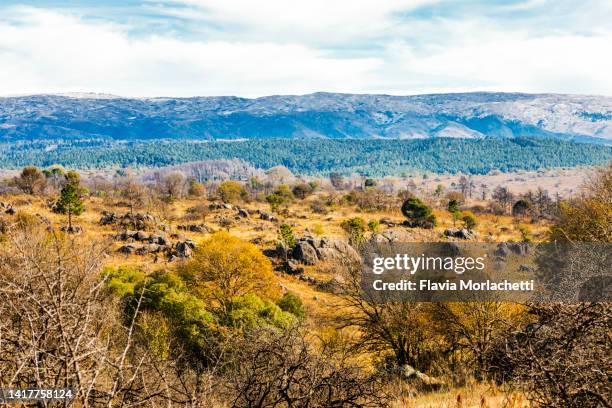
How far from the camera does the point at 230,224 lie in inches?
2800

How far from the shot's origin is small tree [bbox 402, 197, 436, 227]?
249 feet

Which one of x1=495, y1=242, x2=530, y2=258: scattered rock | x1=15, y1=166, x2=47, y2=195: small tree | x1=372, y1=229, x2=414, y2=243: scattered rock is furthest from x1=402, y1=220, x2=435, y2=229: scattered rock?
x1=15, y1=166, x2=47, y2=195: small tree

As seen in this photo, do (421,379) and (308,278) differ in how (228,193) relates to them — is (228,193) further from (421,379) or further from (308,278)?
(421,379)

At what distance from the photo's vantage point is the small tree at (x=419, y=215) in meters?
75.9

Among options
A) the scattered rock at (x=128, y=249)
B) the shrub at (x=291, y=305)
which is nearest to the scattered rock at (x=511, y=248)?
the shrub at (x=291, y=305)

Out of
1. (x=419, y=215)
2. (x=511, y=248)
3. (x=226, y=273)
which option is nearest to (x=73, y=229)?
(x=226, y=273)

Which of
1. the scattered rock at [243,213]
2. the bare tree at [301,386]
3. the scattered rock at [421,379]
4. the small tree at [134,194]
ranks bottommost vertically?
the scattered rock at [243,213]

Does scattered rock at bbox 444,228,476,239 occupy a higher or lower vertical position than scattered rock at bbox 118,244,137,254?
lower

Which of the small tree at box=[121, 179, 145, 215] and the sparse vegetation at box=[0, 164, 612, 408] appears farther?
the small tree at box=[121, 179, 145, 215]

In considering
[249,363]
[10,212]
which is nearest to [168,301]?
[249,363]

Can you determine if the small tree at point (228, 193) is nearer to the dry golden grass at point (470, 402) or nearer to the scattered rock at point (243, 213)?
the scattered rock at point (243, 213)

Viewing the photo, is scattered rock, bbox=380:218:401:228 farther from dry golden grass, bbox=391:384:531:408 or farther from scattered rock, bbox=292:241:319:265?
dry golden grass, bbox=391:384:531:408

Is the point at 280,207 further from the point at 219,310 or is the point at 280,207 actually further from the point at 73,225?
the point at 219,310

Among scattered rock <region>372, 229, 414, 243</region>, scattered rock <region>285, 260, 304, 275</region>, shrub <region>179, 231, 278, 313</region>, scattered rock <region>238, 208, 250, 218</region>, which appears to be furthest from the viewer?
scattered rock <region>238, 208, 250, 218</region>
